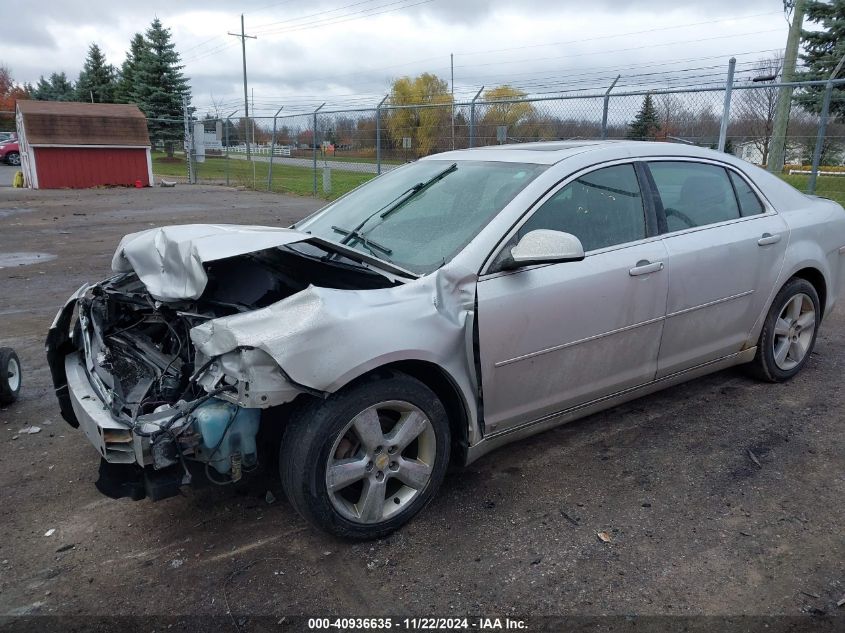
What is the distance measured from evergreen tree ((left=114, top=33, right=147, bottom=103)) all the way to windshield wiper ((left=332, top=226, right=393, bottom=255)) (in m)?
46.6

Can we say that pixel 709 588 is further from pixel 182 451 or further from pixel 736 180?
pixel 736 180

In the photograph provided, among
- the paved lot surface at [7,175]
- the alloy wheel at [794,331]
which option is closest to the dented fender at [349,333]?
the alloy wheel at [794,331]

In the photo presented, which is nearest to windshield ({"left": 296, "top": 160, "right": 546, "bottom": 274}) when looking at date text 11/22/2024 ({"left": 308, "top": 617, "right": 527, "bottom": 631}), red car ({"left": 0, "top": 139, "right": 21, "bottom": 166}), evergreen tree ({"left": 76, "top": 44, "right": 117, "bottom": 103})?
date text 11/22/2024 ({"left": 308, "top": 617, "right": 527, "bottom": 631})

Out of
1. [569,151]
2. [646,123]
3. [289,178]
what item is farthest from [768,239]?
[289,178]

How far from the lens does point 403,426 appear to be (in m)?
2.95

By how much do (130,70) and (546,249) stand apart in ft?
166

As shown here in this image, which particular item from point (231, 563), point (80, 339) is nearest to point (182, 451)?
point (231, 563)

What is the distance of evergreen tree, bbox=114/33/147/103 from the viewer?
45.3 metres

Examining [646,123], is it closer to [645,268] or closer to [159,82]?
[645,268]

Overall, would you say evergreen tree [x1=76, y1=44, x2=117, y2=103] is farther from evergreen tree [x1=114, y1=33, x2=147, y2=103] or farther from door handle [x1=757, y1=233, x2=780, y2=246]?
door handle [x1=757, y1=233, x2=780, y2=246]

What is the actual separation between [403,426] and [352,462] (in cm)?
27

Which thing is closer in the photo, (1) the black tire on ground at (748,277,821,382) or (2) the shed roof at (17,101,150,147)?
(1) the black tire on ground at (748,277,821,382)

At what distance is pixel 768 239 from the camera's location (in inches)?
165

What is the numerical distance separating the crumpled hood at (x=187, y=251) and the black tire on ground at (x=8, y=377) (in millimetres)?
1340
